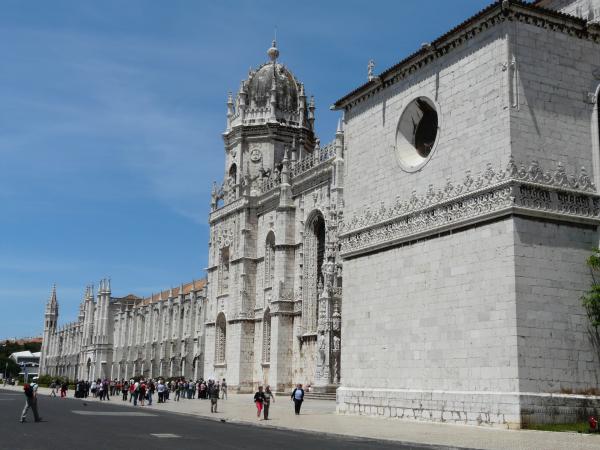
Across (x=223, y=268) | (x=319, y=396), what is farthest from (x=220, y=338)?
(x=319, y=396)

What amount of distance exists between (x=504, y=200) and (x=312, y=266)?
27591 mm

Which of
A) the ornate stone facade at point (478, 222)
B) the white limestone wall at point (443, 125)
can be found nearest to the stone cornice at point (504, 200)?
the ornate stone facade at point (478, 222)

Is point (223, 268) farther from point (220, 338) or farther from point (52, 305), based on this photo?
point (52, 305)

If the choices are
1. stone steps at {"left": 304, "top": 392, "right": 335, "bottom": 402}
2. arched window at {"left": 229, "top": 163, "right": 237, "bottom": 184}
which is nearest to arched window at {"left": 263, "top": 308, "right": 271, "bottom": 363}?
stone steps at {"left": 304, "top": 392, "right": 335, "bottom": 402}

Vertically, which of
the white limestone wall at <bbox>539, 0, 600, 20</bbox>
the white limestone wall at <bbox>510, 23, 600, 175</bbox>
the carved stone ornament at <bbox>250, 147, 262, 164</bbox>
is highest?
the carved stone ornament at <bbox>250, 147, 262, 164</bbox>

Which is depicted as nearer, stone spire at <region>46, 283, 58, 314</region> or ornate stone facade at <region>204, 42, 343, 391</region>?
ornate stone facade at <region>204, 42, 343, 391</region>

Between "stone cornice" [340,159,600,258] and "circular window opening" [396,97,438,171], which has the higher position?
"circular window opening" [396,97,438,171]

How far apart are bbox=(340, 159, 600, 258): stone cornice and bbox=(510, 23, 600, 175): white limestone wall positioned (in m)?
0.45

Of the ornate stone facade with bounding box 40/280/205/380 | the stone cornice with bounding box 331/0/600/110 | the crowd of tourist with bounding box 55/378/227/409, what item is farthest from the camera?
the ornate stone facade with bounding box 40/280/205/380

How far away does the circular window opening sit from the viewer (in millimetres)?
23219

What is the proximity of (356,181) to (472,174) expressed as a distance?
6026 mm

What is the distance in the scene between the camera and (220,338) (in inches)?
2231

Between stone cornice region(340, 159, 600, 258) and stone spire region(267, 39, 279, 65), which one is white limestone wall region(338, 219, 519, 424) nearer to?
stone cornice region(340, 159, 600, 258)

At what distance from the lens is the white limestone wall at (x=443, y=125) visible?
19875 mm
